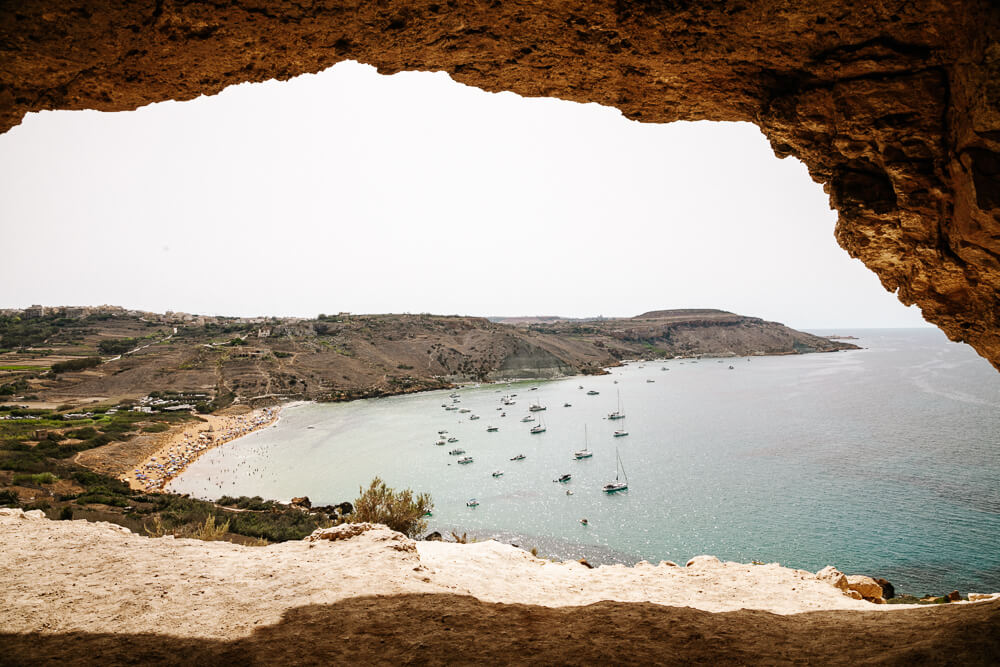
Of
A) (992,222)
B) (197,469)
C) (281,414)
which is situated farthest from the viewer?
(281,414)

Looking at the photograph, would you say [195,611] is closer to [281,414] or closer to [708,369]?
[281,414]

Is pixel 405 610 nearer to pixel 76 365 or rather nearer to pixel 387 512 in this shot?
pixel 387 512

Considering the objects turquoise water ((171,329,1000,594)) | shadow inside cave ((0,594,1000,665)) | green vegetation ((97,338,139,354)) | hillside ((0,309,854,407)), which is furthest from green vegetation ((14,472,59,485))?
green vegetation ((97,338,139,354))

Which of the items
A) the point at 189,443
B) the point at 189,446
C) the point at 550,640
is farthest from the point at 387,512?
the point at 189,443

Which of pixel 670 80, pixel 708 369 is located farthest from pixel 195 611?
pixel 708 369

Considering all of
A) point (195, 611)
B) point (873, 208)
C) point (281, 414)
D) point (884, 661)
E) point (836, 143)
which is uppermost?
point (836, 143)

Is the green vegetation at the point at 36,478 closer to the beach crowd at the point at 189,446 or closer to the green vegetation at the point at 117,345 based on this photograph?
the beach crowd at the point at 189,446
